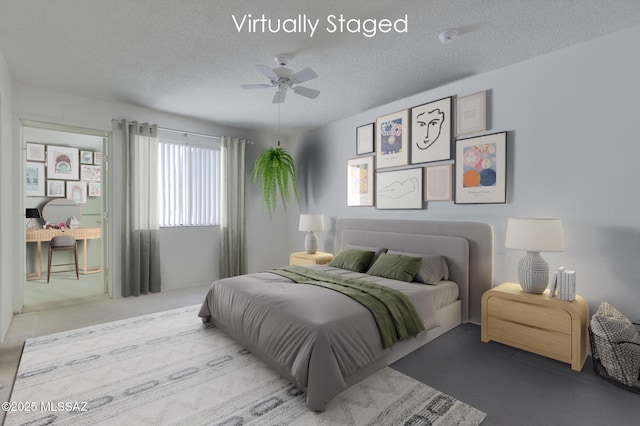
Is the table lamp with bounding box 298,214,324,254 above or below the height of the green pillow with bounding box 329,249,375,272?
above

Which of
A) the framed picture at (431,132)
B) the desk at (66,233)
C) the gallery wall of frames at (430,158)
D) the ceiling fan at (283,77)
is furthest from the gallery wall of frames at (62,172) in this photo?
the framed picture at (431,132)

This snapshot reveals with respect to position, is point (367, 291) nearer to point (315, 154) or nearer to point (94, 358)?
point (94, 358)

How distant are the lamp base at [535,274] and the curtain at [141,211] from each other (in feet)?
14.8

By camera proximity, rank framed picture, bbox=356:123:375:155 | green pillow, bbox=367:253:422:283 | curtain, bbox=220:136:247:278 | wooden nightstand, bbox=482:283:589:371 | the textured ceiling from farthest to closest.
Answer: curtain, bbox=220:136:247:278, framed picture, bbox=356:123:375:155, green pillow, bbox=367:253:422:283, wooden nightstand, bbox=482:283:589:371, the textured ceiling

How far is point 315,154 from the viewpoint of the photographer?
17.7ft

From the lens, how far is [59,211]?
588cm

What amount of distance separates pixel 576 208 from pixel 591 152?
48cm

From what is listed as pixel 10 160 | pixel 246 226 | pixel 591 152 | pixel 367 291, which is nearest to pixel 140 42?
pixel 10 160

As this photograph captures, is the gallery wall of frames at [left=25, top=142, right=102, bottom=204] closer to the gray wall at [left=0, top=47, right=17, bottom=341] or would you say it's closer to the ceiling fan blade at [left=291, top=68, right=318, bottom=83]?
the gray wall at [left=0, top=47, right=17, bottom=341]

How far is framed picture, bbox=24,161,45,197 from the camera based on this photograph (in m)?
5.58

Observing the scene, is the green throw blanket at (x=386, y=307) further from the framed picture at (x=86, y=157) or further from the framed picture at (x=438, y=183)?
the framed picture at (x=86, y=157)

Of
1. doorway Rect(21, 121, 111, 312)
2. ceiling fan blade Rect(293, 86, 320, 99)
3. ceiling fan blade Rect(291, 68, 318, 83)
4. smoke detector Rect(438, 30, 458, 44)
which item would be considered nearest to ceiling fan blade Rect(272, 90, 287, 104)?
ceiling fan blade Rect(293, 86, 320, 99)

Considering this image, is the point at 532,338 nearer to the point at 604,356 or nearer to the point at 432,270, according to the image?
the point at 604,356

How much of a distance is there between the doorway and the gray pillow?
4.66 metres
